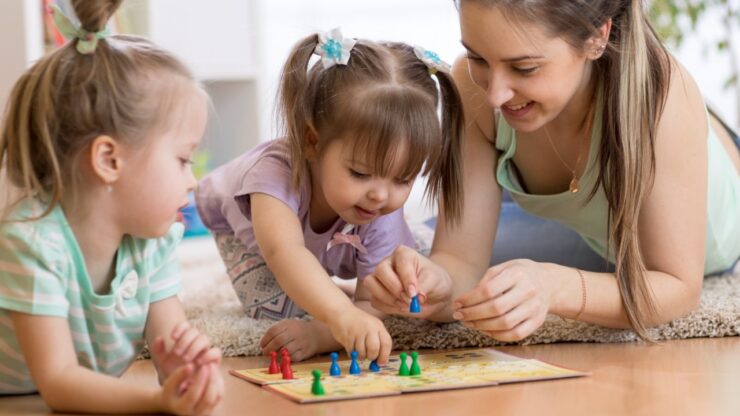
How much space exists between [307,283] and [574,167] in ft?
1.79

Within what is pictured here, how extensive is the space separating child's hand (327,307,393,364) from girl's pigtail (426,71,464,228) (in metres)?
0.33

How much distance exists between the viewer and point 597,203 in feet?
5.66

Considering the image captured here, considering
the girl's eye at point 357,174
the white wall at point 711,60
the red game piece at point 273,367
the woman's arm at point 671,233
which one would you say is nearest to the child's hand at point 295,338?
the red game piece at point 273,367

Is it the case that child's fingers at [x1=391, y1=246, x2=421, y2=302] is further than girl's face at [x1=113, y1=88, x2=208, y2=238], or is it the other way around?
child's fingers at [x1=391, y1=246, x2=421, y2=302]

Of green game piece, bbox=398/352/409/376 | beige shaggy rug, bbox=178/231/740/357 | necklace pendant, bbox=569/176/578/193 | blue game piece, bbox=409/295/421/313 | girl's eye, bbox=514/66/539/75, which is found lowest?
beige shaggy rug, bbox=178/231/740/357

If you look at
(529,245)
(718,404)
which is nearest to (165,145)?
(718,404)

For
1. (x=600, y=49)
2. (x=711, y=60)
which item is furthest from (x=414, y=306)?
(x=711, y=60)

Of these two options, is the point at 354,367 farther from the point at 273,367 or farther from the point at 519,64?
the point at 519,64

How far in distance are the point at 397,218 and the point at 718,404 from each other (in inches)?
27.6

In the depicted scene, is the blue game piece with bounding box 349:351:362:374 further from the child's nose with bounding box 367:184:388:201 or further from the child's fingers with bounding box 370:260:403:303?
the child's nose with bounding box 367:184:388:201

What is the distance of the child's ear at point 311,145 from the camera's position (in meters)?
1.54

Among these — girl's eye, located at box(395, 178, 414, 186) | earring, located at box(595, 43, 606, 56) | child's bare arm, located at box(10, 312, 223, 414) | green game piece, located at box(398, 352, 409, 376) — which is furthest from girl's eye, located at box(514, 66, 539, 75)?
child's bare arm, located at box(10, 312, 223, 414)

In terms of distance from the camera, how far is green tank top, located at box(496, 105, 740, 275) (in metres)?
1.70

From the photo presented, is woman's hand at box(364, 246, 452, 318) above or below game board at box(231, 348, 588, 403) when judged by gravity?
above
